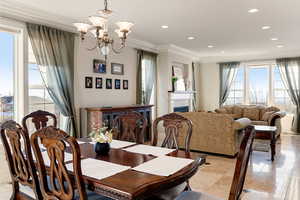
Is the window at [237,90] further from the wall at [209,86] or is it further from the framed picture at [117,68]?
the framed picture at [117,68]

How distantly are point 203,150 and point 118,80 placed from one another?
8.86ft

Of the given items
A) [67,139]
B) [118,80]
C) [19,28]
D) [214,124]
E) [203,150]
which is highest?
[19,28]

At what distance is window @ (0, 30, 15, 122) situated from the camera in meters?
3.89

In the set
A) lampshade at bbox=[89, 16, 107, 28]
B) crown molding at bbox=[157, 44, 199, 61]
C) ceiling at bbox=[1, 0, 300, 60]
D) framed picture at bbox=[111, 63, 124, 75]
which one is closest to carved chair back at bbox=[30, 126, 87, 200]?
lampshade at bbox=[89, 16, 107, 28]

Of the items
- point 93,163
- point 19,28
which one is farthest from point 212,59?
point 93,163

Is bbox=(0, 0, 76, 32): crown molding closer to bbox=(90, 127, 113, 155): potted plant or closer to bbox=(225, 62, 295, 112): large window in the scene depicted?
bbox=(90, 127, 113, 155): potted plant

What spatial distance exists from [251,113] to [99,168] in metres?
6.88

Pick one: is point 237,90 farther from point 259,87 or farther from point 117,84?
point 117,84

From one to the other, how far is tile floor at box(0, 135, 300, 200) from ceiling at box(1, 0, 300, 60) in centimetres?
274

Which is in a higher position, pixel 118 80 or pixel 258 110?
pixel 118 80

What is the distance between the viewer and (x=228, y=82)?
9141 mm

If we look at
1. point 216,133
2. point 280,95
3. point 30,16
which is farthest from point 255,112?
point 30,16

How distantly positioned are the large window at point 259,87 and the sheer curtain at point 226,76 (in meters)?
0.18

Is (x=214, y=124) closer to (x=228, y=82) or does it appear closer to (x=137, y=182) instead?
(x=137, y=182)
